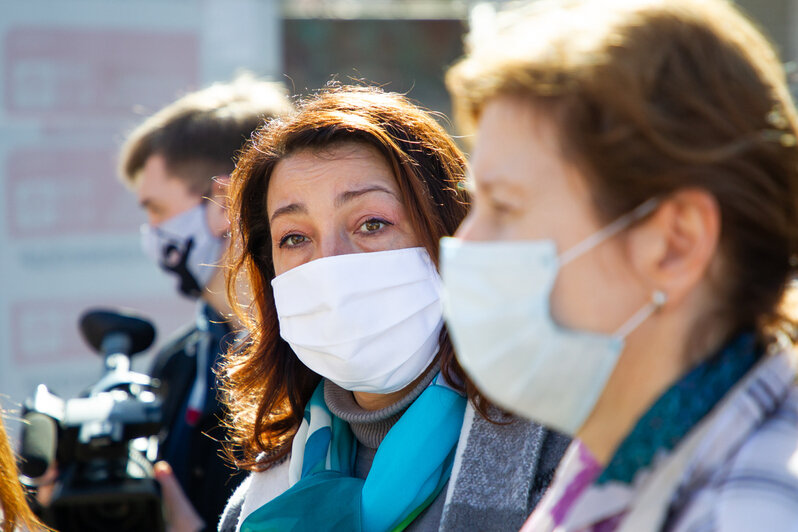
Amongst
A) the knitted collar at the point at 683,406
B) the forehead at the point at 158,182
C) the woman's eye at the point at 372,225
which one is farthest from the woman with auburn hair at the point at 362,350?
the forehead at the point at 158,182

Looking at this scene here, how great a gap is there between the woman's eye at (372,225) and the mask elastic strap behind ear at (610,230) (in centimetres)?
86

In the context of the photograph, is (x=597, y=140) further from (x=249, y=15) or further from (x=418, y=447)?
(x=249, y=15)

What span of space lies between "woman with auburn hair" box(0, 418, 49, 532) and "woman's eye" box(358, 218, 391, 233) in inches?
38.1

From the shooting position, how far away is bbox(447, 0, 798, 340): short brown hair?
3.21 feet

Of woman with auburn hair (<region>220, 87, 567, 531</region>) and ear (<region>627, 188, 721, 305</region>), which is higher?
ear (<region>627, 188, 721, 305</region>)

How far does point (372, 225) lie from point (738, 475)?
114 cm

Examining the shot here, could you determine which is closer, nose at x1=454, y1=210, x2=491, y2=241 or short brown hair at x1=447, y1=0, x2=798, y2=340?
short brown hair at x1=447, y1=0, x2=798, y2=340

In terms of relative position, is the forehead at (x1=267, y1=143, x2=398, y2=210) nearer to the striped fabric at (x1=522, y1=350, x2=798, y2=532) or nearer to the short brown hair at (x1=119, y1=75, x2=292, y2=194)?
the striped fabric at (x1=522, y1=350, x2=798, y2=532)

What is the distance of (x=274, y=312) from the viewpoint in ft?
7.02

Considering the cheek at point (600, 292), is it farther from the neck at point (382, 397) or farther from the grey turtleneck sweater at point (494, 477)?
the neck at point (382, 397)

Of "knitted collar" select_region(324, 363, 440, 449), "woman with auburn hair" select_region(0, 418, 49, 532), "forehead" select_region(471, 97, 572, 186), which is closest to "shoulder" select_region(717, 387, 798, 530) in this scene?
"forehead" select_region(471, 97, 572, 186)

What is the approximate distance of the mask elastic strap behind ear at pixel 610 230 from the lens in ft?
3.34

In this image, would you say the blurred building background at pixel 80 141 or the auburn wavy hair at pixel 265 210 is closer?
the auburn wavy hair at pixel 265 210

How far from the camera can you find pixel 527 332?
1.08 m
